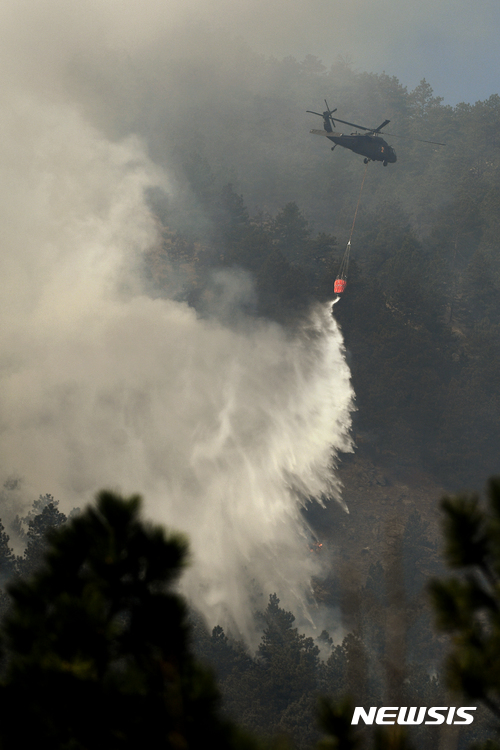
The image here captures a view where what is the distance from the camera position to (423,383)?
60.6 metres

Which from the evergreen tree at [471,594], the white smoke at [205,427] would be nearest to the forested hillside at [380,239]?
the white smoke at [205,427]

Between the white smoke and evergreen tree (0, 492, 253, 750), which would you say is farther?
the white smoke

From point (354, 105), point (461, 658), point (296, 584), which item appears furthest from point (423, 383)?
point (354, 105)

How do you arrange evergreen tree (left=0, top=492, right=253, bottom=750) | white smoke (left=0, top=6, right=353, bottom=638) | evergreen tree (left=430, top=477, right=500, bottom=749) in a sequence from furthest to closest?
white smoke (left=0, top=6, right=353, bottom=638) → evergreen tree (left=0, top=492, right=253, bottom=750) → evergreen tree (left=430, top=477, right=500, bottom=749)

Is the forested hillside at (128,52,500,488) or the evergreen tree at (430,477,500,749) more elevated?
the forested hillside at (128,52,500,488)

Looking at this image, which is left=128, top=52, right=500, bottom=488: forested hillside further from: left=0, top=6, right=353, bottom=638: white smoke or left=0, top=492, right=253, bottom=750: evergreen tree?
left=0, top=492, right=253, bottom=750: evergreen tree

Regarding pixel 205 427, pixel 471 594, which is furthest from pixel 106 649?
pixel 205 427

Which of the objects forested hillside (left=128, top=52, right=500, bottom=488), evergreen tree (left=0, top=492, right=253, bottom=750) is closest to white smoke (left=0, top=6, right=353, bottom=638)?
forested hillside (left=128, top=52, right=500, bottom=488)

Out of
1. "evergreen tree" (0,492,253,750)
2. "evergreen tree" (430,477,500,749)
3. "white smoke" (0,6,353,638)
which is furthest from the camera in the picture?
"white smoke" (0,6,353,638)

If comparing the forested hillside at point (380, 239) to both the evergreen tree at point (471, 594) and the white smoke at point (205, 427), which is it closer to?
the white smoke at point (205, 427)

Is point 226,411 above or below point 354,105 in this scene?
below

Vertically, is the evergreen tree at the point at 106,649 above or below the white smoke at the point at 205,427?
below

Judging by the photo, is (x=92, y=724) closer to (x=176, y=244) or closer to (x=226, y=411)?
(x=226, y=411)

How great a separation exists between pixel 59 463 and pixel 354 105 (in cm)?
9949
